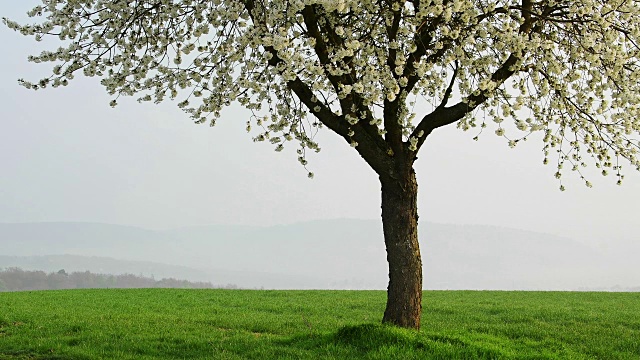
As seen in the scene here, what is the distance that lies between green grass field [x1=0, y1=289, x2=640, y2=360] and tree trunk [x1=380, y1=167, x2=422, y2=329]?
2.42 ft

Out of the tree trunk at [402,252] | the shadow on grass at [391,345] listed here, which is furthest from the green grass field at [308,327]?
the tree trunk at [402,252]

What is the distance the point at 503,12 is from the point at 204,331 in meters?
9.69

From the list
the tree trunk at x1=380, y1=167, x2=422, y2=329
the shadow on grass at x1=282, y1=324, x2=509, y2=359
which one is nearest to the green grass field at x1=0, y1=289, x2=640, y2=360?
the shadow on grass at x1=282, y1=324, x2=509, y2=359

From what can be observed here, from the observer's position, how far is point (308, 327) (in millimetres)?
16234

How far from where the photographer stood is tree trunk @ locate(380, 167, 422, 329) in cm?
1293

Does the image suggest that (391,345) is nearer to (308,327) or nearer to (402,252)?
(402,252)

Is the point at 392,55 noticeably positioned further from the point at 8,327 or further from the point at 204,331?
the point at 8,327

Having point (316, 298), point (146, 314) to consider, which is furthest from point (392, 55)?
point (316, 298)

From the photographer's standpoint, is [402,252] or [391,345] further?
[402,252]

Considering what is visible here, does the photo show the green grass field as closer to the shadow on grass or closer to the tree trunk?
the shadow on grass

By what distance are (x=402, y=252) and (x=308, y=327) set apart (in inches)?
176

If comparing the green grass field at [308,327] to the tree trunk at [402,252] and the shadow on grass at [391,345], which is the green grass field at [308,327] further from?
the tree trunk at [402,252]

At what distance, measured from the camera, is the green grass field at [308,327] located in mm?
11836

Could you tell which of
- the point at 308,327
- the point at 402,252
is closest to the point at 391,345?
the point at 402,252
